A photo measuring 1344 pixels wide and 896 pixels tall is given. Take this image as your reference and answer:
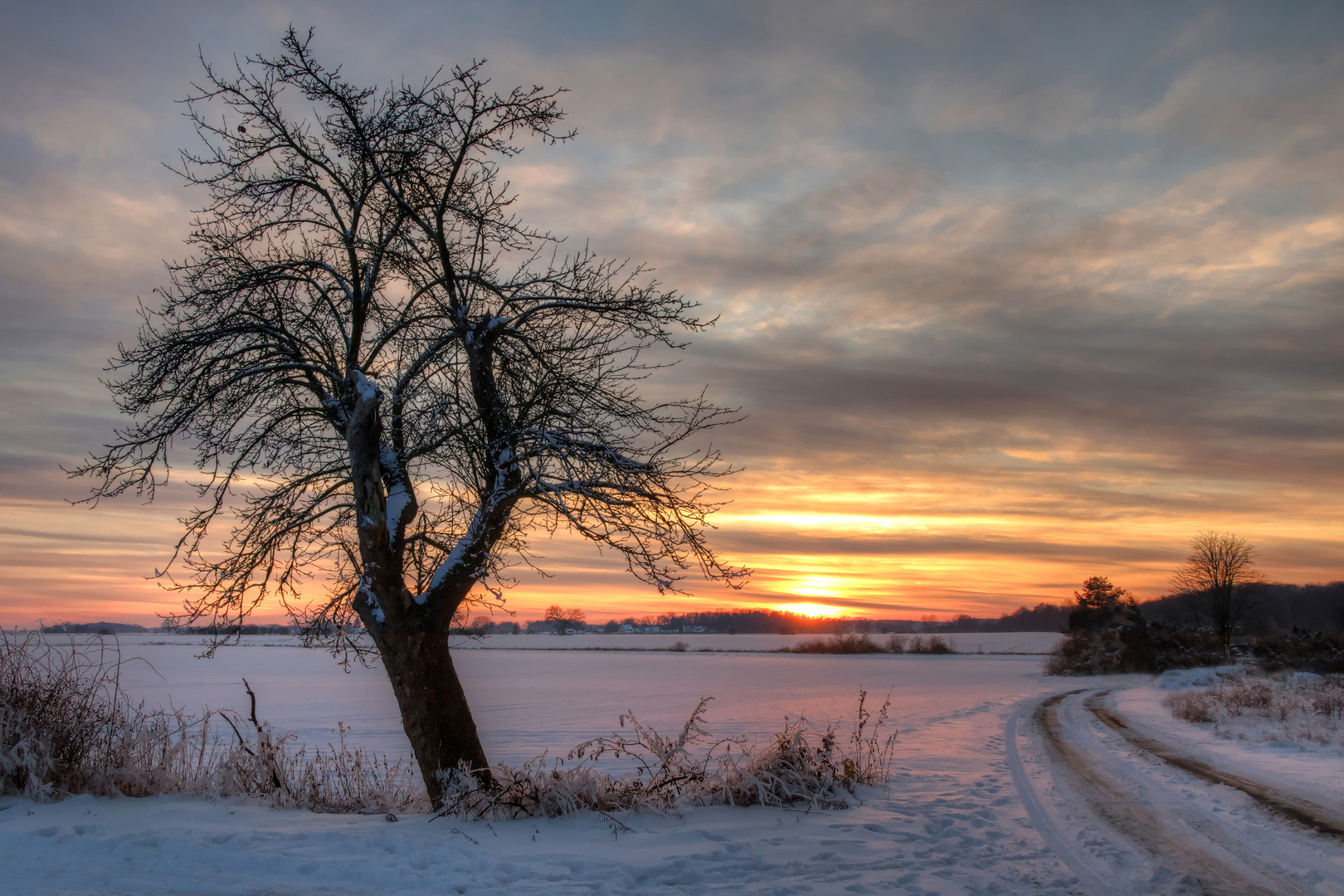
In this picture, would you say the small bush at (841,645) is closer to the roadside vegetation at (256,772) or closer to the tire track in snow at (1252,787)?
the tire track in snow at (1252,787)

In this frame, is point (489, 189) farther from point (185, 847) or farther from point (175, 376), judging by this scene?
point (185, 847)

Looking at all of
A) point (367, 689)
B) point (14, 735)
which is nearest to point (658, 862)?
point (14, 735)

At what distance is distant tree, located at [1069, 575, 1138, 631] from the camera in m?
56.8

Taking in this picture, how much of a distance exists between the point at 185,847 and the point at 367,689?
29.8 metres

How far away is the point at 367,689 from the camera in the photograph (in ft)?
113

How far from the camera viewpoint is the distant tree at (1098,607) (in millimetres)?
56844

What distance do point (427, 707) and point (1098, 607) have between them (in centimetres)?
6369

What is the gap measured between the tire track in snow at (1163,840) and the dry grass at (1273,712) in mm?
5481

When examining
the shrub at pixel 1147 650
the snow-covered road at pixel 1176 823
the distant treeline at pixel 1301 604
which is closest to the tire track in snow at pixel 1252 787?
the snow-covered road at pixel 1176 823

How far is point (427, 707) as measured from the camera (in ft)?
28.1

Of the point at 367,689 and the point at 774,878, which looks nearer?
the point at 774,878

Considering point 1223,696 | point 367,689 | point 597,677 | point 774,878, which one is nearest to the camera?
point 774,878

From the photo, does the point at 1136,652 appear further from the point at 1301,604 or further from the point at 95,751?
the point at 1301,604

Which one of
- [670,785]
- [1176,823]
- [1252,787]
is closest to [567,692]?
[670,785]
